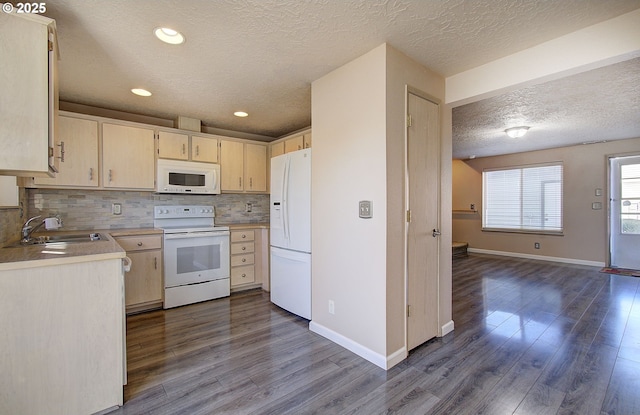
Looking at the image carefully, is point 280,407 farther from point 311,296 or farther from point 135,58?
point 135,58

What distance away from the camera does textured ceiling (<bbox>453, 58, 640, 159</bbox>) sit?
2818mm

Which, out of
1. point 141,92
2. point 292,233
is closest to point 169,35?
point 141,92

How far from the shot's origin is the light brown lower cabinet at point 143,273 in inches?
126

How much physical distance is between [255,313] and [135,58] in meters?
2.68

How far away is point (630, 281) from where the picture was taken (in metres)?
4.60

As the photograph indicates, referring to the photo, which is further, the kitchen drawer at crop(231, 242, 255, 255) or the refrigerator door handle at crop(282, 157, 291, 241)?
the kitchen drawer at crop(231, 242, 255, 255)

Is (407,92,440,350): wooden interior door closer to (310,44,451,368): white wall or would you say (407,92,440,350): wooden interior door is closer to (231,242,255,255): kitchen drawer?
(310,44,451,368): white wall

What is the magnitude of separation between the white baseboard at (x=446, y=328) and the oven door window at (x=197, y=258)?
8.85 ft

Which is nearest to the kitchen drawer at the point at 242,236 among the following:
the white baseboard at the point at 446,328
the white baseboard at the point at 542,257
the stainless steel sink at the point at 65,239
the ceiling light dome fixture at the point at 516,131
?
the stainless steel sink at the point at 65,239

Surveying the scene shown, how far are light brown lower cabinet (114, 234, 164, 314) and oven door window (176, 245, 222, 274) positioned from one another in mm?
222

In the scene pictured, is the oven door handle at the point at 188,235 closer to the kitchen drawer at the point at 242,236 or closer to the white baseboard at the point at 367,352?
the kitchen drawer at the point at 242,236

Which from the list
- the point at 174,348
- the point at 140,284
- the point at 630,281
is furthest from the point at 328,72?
the point at 630,281

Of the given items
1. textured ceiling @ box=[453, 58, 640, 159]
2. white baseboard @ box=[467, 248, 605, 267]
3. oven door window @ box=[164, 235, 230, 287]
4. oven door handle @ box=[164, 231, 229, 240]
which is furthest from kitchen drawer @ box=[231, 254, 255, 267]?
white baseboard @ box=[467, 248, 605, 267]

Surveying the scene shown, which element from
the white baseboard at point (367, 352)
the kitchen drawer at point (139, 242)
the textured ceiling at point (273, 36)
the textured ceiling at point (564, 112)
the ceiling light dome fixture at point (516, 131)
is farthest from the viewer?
the ceiling light dome fixture at point (516, 131)
